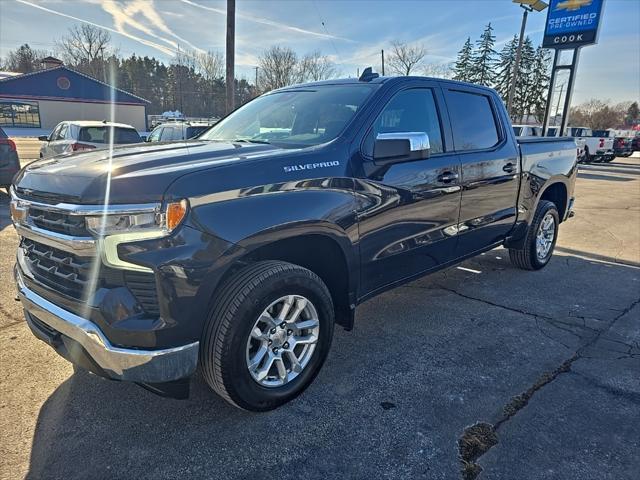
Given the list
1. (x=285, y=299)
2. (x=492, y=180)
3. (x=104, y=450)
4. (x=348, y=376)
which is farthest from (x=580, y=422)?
(x=104, y=450)

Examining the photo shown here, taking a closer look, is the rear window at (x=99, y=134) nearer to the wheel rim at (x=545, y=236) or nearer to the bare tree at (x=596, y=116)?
the wheel rim at (x=545, y=236)

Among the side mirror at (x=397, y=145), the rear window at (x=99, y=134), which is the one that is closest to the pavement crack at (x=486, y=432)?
the side mirror at (x=397, y=145)

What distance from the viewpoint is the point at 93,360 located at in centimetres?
222

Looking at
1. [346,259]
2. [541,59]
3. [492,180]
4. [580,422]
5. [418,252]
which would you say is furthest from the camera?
[541,59]

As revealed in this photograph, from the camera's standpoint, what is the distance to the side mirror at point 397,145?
9.57 feet

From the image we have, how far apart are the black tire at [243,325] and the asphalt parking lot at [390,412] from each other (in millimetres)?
168

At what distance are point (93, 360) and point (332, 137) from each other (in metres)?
1.91

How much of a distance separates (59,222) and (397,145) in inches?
78.1

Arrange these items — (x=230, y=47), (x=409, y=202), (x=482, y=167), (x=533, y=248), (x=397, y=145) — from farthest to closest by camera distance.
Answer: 1. (x=230, y=47)
2. (x=533, y=248)
3. (x=482, y=167)
4. (x=409, y=202)
5. (x=397, y=145)

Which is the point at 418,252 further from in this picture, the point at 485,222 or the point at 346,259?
the point at 485,222

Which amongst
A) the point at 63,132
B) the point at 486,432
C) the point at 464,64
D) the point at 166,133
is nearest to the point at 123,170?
the point at 486,432

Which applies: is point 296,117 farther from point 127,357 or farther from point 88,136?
point 88,136

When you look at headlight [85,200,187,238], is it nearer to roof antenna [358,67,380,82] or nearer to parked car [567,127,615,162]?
roof antenna [358,67,380,82]

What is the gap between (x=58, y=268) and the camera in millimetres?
2373
